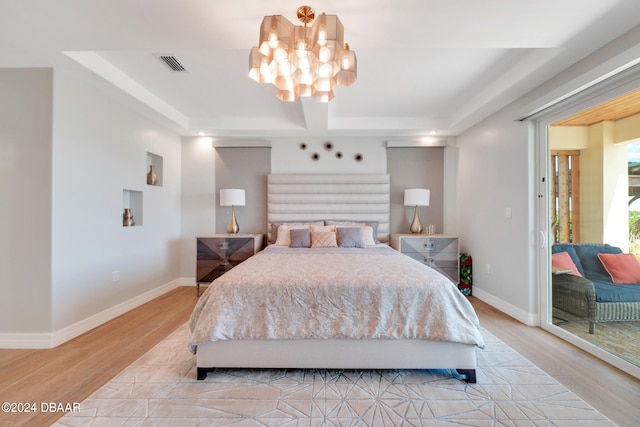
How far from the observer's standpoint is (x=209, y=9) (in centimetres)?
168

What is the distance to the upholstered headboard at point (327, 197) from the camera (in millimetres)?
4301

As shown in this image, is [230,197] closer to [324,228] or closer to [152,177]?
[152,177]

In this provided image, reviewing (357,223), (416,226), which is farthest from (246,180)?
(416,226)

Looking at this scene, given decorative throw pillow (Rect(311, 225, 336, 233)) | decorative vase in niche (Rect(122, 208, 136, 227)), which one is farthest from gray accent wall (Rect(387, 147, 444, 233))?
decorative vase in niche (Rect(122, 208, 136, 227))

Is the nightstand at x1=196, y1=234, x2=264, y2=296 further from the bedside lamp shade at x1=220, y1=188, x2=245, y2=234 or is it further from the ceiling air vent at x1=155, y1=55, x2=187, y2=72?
the ceiling air vent at x1=155, y1=55, x2=187, y2=72

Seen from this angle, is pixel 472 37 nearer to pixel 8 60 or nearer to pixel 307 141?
pixel 307 141

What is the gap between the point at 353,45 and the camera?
2.01 metres

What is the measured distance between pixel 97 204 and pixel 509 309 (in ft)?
15.0

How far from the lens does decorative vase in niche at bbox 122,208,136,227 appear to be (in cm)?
335

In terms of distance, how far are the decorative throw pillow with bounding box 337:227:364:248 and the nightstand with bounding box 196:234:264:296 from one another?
126 centimetres

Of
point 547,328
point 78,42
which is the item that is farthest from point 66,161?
point 547,328

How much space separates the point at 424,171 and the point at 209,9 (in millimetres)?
3685

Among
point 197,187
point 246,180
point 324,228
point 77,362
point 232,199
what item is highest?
point 246,180

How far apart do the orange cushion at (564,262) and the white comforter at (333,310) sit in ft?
4.49
